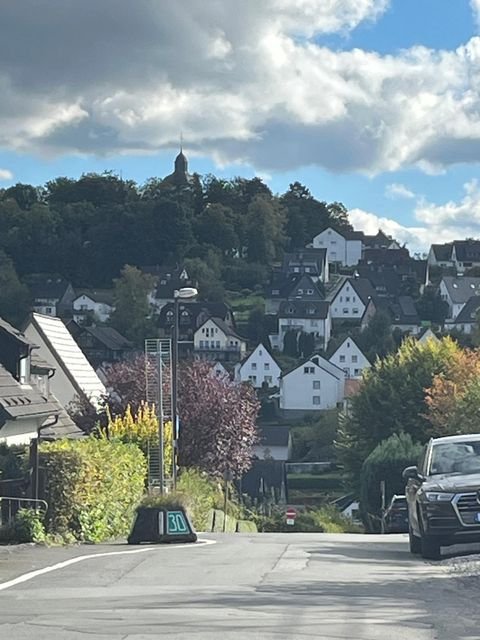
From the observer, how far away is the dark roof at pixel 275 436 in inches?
3602

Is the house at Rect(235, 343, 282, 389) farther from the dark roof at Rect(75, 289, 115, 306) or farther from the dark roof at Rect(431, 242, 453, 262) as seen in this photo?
the dark roof at Rect(431, 242, 453, 262)

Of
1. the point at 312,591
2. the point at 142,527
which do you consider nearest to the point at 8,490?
the point at 142,527

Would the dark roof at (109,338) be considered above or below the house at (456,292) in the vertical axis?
below

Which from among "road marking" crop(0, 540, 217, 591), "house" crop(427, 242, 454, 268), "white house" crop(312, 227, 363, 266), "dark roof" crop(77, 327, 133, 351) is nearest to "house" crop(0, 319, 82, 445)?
"road marking" crop(0, 540, 217, 591)

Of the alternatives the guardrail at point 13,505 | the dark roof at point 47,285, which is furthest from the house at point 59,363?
the dark roof at point 47,285

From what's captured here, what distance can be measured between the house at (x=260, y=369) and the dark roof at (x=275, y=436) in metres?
22.5

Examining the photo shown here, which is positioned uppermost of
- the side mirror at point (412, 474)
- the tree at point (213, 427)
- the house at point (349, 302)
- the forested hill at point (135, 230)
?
the forested hill at point (135, 230)

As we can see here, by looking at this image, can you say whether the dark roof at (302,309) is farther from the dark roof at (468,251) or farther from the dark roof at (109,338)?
the dark roof at (468,251)

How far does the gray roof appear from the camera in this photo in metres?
151

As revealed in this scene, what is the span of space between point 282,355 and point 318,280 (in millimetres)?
28321

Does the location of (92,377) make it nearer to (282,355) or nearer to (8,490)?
(8,490)

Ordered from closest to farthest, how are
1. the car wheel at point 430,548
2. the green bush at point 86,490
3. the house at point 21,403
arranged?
the car wheel at point 430,548 → the green bush at point 86,490 → the house at point 21,403

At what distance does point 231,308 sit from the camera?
144m

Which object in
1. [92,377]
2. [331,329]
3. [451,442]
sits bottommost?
[451,442]
